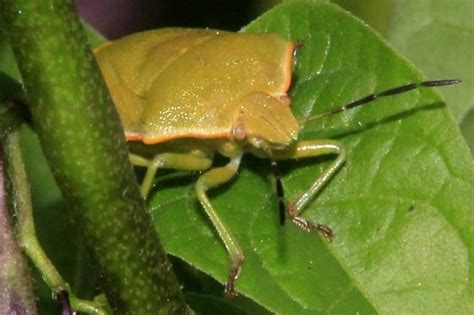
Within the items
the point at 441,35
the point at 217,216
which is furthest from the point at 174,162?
the point at 441,35

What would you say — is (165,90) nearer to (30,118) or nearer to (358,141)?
(358,141)

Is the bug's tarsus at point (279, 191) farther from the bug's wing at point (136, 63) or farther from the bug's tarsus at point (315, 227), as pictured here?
the bug's wing at point (136, 63)

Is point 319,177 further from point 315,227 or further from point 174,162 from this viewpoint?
point 174,162

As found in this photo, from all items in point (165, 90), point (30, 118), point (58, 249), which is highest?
point (30, 118)

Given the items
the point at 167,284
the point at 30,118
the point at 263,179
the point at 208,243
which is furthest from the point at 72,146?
the point at 263,179

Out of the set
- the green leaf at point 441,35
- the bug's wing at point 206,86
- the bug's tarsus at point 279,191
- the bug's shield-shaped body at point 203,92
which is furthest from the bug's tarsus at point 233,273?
the green leaf at point 441,35

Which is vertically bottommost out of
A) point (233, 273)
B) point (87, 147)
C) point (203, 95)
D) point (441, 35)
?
point (441, 35)

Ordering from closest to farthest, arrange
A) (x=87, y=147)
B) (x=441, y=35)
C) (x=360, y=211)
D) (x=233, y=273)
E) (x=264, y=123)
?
(x=87, y=147) < (x=233, y=273) < (x=360, y=211) < (x=264, y=123) < (x=441, y=35)
